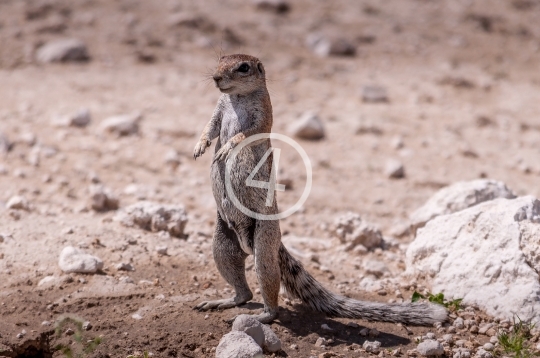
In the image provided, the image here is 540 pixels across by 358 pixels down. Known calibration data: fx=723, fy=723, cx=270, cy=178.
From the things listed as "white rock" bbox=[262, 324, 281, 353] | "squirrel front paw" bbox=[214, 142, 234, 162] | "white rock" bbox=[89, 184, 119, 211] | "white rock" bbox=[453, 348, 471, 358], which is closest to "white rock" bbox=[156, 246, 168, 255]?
"white rock" bbox=[89, 184, 119, 211]

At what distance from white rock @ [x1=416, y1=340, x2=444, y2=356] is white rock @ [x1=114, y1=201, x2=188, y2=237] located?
8.71ft

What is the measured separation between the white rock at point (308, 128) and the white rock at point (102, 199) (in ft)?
10.8

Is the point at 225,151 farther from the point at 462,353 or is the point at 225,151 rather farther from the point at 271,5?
the point at 271,5

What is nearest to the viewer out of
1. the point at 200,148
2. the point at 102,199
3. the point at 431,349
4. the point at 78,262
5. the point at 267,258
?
the point at 431,349

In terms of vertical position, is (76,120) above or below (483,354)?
above

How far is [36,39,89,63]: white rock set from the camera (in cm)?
1141

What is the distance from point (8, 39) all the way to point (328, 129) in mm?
5628

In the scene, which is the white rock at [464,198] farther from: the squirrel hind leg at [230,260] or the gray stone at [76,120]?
the gray stone at [76,120]

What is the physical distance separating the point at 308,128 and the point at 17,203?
13.8 ft

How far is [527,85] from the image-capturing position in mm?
12359

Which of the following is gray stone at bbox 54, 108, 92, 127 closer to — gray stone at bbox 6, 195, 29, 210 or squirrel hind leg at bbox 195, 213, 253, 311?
gray stone at bbox 6, 195, 29, 210

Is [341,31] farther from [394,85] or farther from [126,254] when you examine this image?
[126,254]

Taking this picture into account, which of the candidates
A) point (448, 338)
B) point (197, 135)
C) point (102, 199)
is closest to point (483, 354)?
point (448, 338)

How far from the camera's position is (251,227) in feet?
17.0
